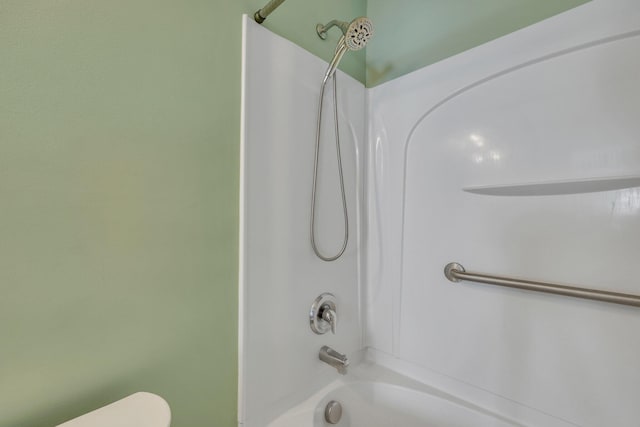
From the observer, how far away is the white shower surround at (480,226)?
0.75 meters

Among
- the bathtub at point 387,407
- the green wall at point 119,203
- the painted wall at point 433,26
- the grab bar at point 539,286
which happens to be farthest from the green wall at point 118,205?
the grab bar at point 539,286

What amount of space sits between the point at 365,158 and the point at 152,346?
1076 mm

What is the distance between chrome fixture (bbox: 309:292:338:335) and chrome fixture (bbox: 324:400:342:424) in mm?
268

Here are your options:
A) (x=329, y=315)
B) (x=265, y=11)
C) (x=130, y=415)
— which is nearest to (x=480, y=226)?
(x=329, y=315)

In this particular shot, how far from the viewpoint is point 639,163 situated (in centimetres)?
71

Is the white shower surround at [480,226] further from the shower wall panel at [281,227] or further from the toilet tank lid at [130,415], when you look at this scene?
the toilet tank lid at [130,415]

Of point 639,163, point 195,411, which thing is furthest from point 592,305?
point 195,411

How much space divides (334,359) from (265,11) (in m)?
1.23

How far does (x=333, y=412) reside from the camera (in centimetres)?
100

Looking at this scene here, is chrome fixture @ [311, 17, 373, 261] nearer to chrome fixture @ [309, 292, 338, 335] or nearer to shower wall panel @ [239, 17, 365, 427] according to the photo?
shower wall panel @ [239, 17, 365, 427]

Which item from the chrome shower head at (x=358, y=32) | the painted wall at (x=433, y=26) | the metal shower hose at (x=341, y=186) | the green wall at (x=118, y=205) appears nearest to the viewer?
the green wall at (x=118, y=205)

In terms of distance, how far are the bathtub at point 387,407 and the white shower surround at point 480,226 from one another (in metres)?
0.04

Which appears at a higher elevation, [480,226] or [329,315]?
[480,226]

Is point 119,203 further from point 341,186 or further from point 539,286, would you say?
point 539,286
